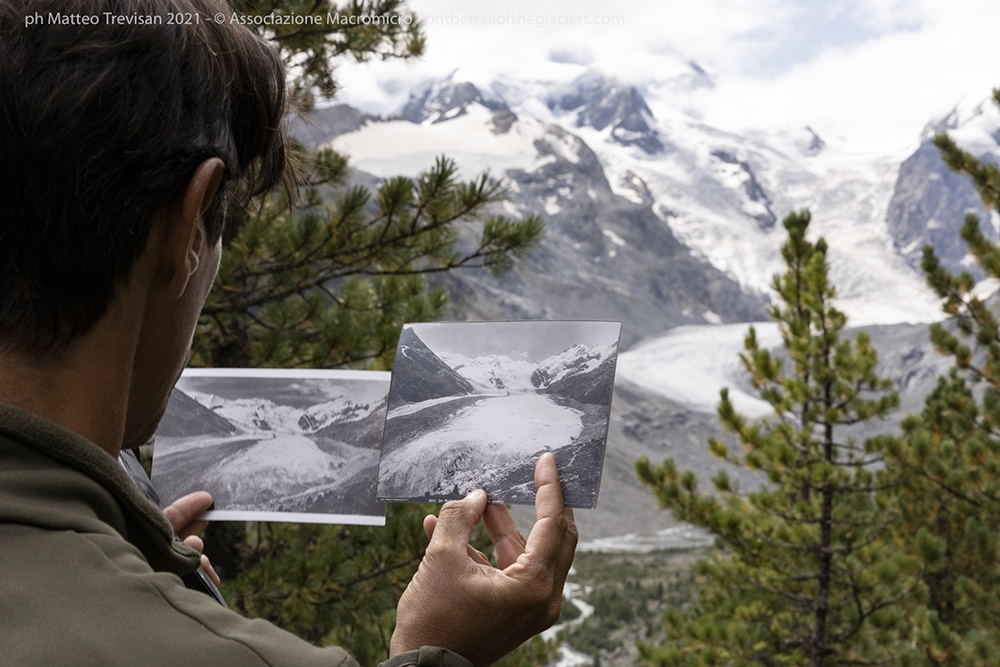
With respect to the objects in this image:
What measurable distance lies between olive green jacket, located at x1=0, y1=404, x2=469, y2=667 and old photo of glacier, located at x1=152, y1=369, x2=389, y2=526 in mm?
814

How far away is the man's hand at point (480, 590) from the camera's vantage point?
3.15 feet

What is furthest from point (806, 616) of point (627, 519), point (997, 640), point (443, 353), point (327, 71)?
point (627, 519)

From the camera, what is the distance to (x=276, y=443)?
167 centimetres

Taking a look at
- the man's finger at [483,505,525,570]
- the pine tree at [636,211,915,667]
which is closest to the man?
the man's finger at [483,505,525,570]

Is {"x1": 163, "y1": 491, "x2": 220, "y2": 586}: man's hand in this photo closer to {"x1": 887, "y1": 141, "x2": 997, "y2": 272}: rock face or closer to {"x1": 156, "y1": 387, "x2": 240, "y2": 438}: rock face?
{"x1": 156, "y1": 387, "x2": 240, "y2": 438}: rock face

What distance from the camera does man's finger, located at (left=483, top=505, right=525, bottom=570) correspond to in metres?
1.20

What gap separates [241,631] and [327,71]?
3639 mm

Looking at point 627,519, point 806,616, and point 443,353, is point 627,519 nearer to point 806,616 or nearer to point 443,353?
point 806,616

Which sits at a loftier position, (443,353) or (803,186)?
(443,353)

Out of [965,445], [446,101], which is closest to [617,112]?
[446,101]

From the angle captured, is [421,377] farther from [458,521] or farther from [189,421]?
[189,421]

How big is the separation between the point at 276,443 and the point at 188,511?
0.22 meters

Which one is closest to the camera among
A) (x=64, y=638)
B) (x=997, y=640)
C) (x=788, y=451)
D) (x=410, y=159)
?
(x=64, y=638)

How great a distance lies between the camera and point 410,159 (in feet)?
308
